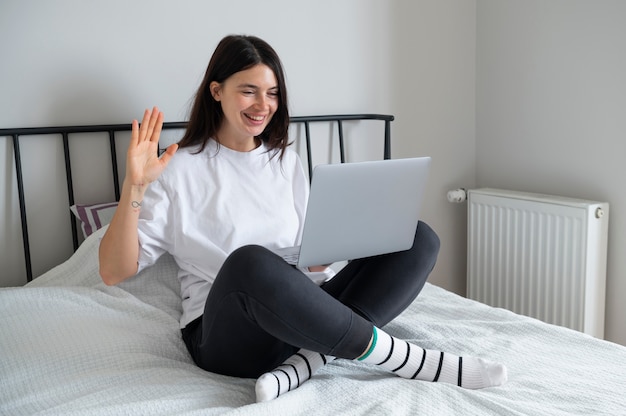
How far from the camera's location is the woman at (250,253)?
114 centimetres

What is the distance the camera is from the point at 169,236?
1.42 meters

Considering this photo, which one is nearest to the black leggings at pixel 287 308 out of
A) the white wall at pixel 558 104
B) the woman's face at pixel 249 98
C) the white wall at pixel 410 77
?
the woman's face at pixel 249 98

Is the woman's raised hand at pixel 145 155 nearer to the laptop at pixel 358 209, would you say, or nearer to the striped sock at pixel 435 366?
the laptop at pixel 358 209

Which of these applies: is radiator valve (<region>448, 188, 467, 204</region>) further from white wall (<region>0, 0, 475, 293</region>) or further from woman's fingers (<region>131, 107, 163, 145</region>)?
woman's fingers (<region>131, 107, 163, 145</region>)

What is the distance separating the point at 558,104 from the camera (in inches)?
82.1

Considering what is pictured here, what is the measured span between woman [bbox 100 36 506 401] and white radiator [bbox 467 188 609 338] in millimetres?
743

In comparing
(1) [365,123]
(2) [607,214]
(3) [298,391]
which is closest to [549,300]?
(2) [607,214]

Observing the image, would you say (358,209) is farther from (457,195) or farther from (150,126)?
(457,195)

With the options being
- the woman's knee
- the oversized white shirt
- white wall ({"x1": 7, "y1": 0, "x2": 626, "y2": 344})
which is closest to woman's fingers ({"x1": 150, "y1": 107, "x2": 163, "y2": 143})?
the oversized white shirt

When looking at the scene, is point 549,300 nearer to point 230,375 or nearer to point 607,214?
point 607,214

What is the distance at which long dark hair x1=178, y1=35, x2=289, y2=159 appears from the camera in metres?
1.48

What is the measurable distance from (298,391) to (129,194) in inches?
19.8

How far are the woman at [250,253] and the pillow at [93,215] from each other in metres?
0.31

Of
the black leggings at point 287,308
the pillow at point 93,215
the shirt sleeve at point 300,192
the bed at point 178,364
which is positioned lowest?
→ the bed at point 178,364
